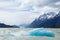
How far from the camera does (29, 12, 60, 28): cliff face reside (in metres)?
3.30

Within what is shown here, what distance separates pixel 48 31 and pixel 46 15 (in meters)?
0.31

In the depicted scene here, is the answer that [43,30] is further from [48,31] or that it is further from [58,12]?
[58,12]

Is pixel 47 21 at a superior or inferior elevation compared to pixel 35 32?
superior

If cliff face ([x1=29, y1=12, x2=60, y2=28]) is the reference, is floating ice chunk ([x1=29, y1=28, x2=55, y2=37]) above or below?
below

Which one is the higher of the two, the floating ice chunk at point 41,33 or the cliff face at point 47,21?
the cliff face at point 47,21

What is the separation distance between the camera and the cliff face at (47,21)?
10.8 feet

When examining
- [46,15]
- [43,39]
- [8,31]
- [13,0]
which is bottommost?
[43,39]

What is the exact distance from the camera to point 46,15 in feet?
10.9

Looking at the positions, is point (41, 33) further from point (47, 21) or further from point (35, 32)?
point (47, 21)

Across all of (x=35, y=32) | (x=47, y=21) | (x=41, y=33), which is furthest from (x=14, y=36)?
→ (x=47, y=21)

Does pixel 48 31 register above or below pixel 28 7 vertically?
below

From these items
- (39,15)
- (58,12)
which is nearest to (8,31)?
(39,15)

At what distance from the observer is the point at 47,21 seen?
3338mm

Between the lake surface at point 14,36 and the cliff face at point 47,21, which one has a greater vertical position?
the cliff face at point 47,21
